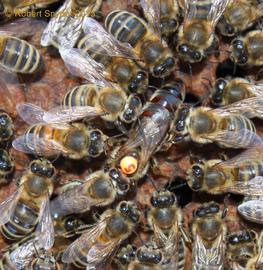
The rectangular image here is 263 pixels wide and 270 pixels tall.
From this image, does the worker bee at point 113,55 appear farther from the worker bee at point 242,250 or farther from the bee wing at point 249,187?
the worker bee at point 242,250

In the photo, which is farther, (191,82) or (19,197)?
(191,82)

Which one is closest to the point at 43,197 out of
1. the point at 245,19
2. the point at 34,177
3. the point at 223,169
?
the point at 34,177

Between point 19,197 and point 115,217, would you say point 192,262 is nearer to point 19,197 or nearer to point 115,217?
point 115,217

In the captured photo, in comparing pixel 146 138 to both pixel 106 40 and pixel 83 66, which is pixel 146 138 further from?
pixel 106 40

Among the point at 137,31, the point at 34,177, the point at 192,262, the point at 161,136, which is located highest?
the point at 137,31

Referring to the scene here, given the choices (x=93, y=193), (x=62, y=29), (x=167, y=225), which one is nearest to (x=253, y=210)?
(x=167, y=225)

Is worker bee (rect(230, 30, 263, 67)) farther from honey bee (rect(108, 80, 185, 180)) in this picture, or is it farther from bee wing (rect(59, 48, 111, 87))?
bee wing (rect(59, 48, 111, 87))

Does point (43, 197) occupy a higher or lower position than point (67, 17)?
lower

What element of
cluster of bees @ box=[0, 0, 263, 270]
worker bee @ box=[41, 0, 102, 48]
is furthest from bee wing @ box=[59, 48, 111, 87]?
worker bee @ box=[41, 0, 102, 48]
